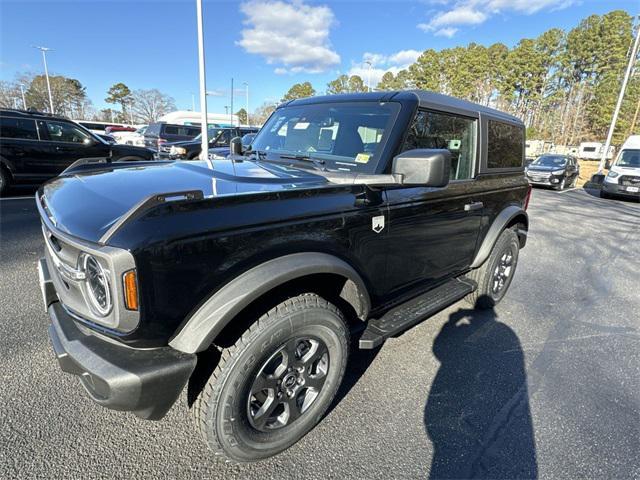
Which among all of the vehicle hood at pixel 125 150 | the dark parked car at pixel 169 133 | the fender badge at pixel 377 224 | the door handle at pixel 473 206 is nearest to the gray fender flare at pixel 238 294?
the fender badge at pixel 377 224

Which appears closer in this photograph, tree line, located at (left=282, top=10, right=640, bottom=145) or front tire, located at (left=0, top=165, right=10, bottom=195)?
front tire, located at (left=0, top=165, right=10, bottom=195)

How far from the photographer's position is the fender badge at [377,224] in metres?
2.22

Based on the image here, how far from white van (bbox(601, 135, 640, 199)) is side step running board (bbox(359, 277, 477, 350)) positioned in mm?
14408

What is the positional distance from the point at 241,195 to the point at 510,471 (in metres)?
2.08

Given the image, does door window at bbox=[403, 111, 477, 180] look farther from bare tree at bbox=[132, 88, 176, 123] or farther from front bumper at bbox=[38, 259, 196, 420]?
bare tree at bbox=[132, 88, 176, 123]

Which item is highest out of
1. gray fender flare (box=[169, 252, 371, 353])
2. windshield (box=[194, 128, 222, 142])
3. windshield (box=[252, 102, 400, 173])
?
windshield (box=[252, 102, 400, 173])

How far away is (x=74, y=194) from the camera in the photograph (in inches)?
76.7

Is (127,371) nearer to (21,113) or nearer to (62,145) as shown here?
(62,145)

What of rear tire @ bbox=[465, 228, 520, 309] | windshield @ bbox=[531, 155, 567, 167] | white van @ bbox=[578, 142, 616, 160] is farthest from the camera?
white van @ bbox=[578, 142, 616, 160]

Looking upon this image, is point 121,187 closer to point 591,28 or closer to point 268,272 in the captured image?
point 268,272

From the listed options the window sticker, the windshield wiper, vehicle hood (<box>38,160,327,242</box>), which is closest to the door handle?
the window sticker

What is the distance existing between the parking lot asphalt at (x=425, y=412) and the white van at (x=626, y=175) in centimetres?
1273

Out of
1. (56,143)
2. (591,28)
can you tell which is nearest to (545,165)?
(56,143)

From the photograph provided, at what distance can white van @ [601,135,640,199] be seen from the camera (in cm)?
1341
